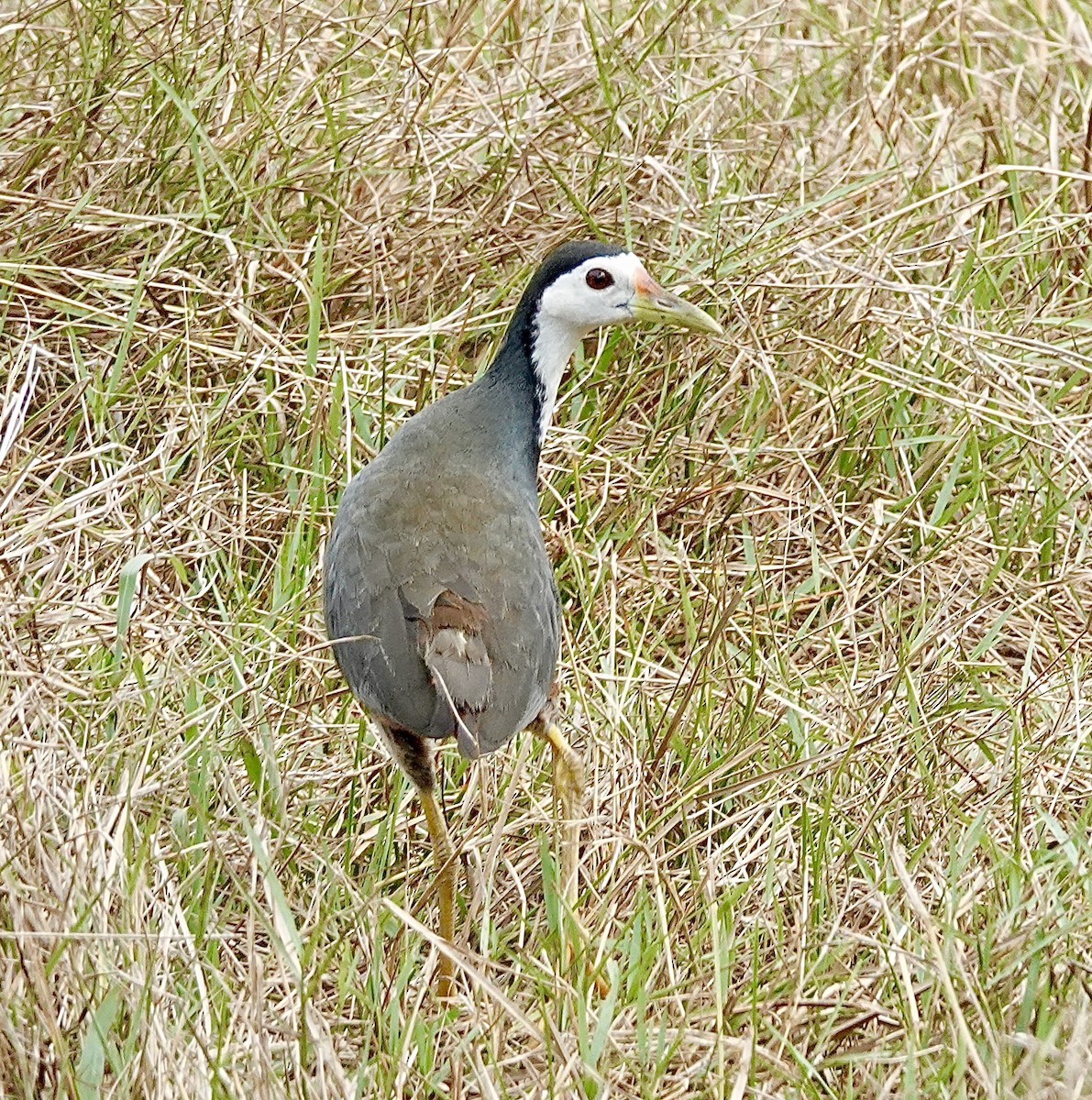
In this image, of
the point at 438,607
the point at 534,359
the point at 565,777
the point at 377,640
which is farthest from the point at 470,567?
the point at 534,359

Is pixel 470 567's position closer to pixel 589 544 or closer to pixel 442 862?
pixel 442 862

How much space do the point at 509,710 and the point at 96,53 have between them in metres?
2.22

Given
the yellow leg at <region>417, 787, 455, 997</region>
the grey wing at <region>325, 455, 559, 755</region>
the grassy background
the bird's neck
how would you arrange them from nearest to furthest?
1. the grassy background
2. the grey wing at <region>325, 455, 559, 755</region>
3. the yellow leg at <region>417, 787, 455, 997</region>
4. the bird's neck

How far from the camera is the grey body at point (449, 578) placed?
315 centimetres

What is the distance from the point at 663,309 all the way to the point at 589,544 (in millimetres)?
608

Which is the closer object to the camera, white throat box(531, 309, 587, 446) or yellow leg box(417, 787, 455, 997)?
yellow leg box(417, 787, 455, 997)

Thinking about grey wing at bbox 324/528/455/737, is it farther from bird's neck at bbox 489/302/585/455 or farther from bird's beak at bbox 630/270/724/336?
bird's beak at bbox 630/270/724/336

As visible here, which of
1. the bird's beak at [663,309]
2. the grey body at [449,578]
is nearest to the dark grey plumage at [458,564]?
the grey body at [449,578]

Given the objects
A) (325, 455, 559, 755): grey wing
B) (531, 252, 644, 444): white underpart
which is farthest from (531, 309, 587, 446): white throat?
(325, 455, 559, 755): grey wing

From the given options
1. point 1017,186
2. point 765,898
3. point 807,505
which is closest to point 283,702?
point 765,898

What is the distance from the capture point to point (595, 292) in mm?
3832

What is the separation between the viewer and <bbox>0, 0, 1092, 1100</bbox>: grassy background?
9.12 ft

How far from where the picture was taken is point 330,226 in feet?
15.1

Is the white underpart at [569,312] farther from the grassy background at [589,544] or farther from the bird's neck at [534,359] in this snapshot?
the grassy background at [589,544]
